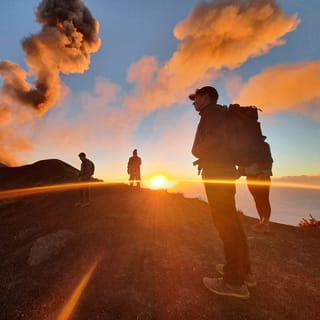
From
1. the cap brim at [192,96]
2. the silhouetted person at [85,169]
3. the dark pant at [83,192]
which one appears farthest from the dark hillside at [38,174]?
the cap brim at [192,96]

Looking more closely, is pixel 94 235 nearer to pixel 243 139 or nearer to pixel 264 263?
pixel 264 263

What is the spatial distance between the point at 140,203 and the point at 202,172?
7872mm

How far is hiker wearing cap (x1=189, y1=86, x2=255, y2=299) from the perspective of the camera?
11.3ft

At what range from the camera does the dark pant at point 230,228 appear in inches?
135

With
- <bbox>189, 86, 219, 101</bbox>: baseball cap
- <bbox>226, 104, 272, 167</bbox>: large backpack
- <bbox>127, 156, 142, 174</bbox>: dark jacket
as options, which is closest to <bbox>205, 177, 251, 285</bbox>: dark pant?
<bbox>226, 104, 272, 167</bbox>: large backpack

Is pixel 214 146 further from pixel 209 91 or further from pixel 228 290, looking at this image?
pixel 228 290

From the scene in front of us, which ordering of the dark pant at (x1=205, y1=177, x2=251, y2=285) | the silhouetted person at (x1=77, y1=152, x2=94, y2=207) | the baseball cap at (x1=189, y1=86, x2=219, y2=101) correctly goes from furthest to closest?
the silhouetted person at (x1=77, y1=152, x2=94, y2=207) < the baseball cap at (x1=189, y1=86, x2=219, y2=101) < the dark pant at (x1=205, y1=177, x2=251, y2=285)

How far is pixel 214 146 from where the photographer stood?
350cm

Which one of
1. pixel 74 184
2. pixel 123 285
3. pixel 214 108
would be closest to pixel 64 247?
pixel 123 285

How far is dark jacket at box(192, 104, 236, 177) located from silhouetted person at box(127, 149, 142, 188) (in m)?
12.5

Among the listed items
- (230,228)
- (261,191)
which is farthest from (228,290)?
(261,191)

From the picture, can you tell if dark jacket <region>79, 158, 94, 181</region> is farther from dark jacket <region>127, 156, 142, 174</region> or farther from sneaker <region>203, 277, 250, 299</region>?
sneaker <region>203, 277, 250, 299</region>

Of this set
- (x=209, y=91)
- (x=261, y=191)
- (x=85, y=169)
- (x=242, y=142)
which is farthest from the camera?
(x=85, y=169)

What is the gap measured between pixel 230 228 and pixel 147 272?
2196mm
